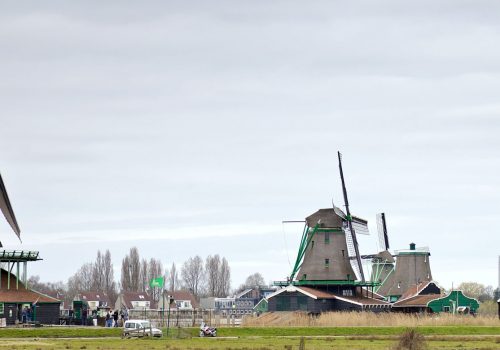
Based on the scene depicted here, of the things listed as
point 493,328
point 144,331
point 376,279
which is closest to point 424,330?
point 493,328

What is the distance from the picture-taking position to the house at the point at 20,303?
275ft

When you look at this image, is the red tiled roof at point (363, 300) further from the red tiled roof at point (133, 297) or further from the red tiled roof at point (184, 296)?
the red tiled roof at point (184, 296)

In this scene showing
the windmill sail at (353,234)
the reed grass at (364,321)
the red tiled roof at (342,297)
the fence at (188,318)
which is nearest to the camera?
the reed grass at (364,321)

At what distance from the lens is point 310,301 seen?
97938mm

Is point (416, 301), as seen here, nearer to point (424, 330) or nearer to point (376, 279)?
point (376, 279)

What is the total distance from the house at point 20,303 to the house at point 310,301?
78.4ft

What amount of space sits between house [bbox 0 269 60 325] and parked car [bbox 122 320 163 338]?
2353 centimetres

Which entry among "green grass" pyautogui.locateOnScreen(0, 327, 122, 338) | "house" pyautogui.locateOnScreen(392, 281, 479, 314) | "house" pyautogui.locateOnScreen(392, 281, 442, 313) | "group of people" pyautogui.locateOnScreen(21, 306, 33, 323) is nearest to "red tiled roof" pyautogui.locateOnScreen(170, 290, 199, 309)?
"house" pyautogui.locateOnScreen(392, 281, 442, 313)

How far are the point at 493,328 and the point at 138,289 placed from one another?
117m

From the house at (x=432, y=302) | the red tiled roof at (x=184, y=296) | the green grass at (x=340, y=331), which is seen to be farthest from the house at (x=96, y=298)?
the green grass at (x=340, y=331)

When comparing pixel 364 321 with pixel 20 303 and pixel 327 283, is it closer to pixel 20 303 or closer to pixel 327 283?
pixel 327 283

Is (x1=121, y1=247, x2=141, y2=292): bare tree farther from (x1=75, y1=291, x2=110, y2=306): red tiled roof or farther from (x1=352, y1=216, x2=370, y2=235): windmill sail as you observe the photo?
(x1=352, y1=216, x2=370, y2=235): windmill sail

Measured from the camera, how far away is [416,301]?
359 ft

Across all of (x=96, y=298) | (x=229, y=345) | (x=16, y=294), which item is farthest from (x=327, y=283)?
(x=96, y=298)
